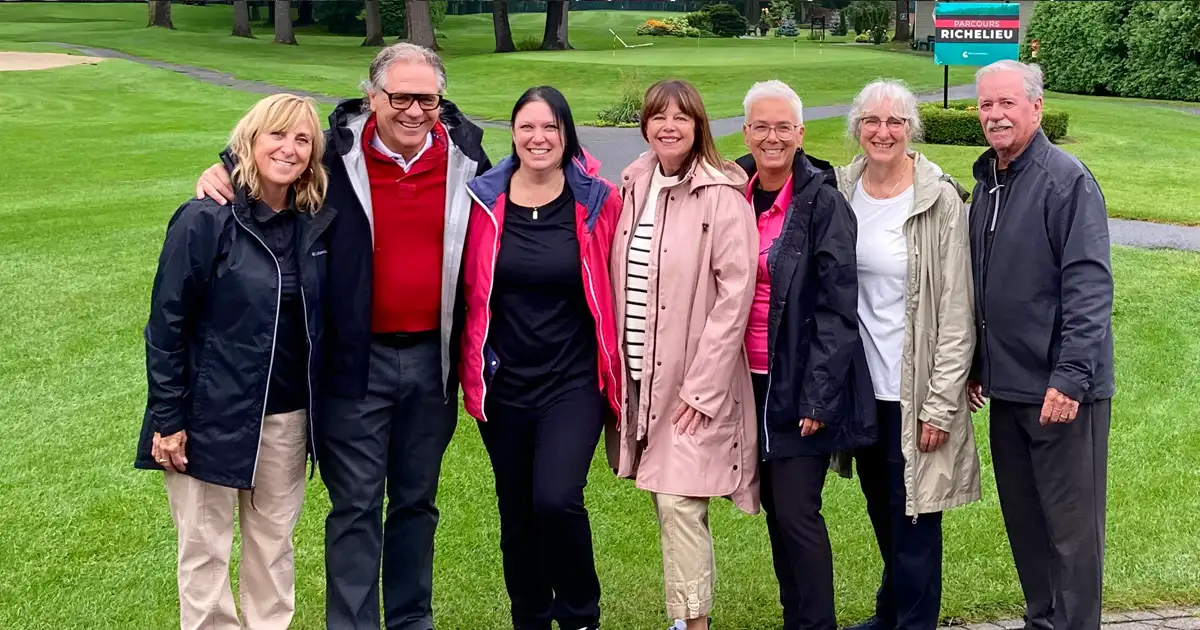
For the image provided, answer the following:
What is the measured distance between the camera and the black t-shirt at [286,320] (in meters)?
3.72

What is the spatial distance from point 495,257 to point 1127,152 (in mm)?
19582

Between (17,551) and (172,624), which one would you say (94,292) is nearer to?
(17,551)

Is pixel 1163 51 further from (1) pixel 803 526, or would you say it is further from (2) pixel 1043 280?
(1) pixel 803 526

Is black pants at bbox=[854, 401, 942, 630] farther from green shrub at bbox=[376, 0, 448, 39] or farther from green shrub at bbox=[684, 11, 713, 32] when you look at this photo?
green shrub at bbox=[684, 11, 713, 32]

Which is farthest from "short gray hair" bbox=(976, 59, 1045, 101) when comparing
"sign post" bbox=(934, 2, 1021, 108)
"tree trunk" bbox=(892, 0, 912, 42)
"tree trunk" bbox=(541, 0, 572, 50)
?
"tree trunk" bbox=(892, 0, 912, 42)

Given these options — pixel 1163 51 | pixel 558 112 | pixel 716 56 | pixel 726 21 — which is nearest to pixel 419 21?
pixel 716 56

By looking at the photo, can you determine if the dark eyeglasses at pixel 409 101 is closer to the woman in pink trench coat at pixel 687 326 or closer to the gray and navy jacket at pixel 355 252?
the gray and navy jacket at pixel 355 252

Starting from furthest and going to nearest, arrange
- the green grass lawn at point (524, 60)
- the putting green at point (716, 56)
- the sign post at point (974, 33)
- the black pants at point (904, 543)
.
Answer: the putting green at point (716, 56), the green grass lawn at point (524, 60), the sign post at point (974, 33), the black pants at point (904, 543)

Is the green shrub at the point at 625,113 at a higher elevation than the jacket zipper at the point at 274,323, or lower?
higher

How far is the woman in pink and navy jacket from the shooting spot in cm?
400

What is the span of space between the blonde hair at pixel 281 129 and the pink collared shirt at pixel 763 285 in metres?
1.52

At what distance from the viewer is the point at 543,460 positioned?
409 cm

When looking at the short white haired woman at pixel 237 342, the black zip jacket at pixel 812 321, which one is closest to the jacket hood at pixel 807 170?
the black zip jacket at pixel 812 321

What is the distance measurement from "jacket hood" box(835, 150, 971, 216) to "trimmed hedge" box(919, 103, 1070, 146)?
59.3 ft
